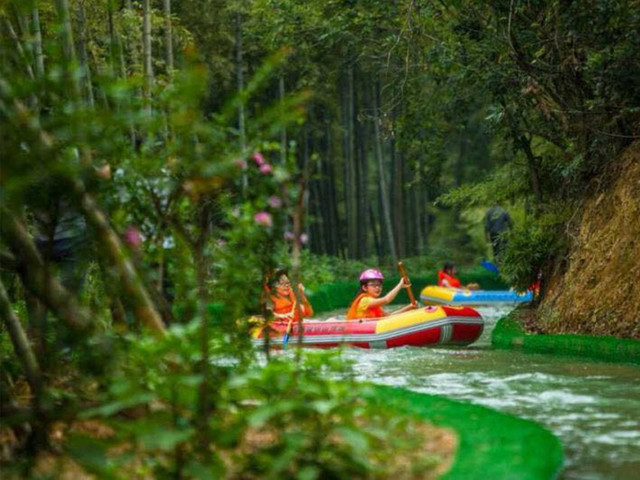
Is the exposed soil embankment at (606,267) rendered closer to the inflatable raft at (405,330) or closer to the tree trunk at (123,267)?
the inflatable raft at (405,330)

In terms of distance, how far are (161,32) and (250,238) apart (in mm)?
20277

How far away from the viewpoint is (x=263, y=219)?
7.01m

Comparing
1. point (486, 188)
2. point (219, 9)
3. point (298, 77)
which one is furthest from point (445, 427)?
point (298, 77)

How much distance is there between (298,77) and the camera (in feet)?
112

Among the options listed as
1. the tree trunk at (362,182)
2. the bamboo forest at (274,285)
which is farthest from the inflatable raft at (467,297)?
the tree trunk at (362,182)

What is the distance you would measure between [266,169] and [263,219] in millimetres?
303

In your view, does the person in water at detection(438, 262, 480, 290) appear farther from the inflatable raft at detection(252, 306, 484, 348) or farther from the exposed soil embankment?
the exposed soil embankment

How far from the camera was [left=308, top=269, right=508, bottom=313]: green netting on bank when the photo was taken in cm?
2708

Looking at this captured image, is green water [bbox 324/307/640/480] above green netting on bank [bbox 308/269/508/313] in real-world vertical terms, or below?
below

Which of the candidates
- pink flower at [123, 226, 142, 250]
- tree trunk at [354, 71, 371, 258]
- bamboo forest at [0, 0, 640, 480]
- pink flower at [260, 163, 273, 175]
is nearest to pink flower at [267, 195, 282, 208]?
bamboo forest at [0, 0, 640, 480]

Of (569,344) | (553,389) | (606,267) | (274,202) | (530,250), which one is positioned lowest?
(553,389)

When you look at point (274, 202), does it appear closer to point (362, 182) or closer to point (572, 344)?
point (572, 344)

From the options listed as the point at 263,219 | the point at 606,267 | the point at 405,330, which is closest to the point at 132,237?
the point at 263,219

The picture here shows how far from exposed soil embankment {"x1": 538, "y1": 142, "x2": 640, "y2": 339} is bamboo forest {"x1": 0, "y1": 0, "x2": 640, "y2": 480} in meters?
0.03
